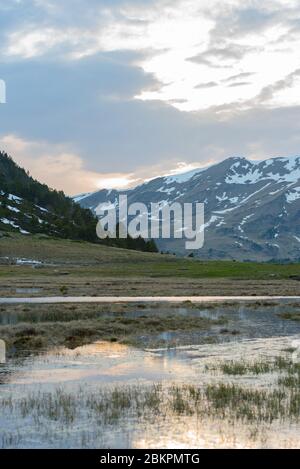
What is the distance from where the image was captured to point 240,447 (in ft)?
57.2

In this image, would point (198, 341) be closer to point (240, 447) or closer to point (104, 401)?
point (104, 401)

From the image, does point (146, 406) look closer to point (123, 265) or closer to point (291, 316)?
point (291, 316)

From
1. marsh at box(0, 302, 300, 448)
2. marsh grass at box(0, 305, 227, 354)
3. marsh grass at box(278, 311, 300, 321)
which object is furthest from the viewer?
marsh grass at box(278, 311, 300, 321)

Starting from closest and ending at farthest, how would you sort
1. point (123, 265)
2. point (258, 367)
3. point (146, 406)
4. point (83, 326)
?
point (146, 406) → point (258, 367) → point (83, 326) → point (123, 265)

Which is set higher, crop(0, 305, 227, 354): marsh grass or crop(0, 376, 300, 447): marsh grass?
crop(0, 305, 227, 354): marsh grass

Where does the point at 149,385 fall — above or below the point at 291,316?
below

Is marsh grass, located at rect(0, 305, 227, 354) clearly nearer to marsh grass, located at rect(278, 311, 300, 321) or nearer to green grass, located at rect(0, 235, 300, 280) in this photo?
marsh grass, located at rect(278, 311, 300, 321)

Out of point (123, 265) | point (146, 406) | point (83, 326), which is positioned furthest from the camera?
point (123, 265)

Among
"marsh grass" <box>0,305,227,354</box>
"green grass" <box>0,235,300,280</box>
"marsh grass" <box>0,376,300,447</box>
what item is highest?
"green grass" <box>0,235,300,280</box>

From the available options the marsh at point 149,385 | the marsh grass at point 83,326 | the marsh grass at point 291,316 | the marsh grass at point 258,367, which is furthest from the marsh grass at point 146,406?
the marsh grass at point 291,316

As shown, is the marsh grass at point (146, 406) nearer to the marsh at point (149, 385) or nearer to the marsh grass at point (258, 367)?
the marsh at point (149, 385)

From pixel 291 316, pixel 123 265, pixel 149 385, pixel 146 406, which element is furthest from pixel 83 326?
pixel 123 265

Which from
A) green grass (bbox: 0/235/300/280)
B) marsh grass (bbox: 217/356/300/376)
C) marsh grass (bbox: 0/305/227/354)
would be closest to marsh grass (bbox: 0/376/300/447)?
marsh grass (bbox: 217/356/300/376)

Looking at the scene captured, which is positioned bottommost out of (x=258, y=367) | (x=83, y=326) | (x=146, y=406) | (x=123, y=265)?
(x=146, y=406)
